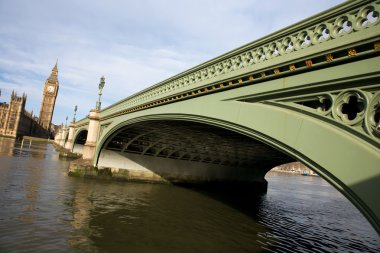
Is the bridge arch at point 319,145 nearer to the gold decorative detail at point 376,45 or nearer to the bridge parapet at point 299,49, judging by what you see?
the bridge parapet at point 299,49

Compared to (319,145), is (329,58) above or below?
above

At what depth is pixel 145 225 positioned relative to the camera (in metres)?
11.9

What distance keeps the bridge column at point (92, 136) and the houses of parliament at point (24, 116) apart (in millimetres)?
96420

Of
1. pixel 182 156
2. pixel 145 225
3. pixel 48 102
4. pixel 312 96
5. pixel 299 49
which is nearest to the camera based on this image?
pixel 312 96

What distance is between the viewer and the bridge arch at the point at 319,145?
4.54 metres

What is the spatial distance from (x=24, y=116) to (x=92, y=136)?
4248 inches

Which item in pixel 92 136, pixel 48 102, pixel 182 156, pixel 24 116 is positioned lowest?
pixel 182 156

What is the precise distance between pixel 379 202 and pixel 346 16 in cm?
327

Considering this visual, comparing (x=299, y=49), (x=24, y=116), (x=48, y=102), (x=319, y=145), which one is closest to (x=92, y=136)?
(x=299, y=49)

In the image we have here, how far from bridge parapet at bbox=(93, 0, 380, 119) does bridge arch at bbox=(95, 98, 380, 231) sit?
2.99 feet

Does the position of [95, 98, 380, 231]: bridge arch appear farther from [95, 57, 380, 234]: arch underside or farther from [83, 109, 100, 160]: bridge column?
[83, 109, 100, 160]: bridge column

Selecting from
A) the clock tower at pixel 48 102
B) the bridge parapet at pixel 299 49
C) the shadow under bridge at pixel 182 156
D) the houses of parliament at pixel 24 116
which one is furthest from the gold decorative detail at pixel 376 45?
the clock tower at pixel 48 102

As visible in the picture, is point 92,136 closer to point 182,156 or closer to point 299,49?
point 182,156

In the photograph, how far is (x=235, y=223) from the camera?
14500mm
